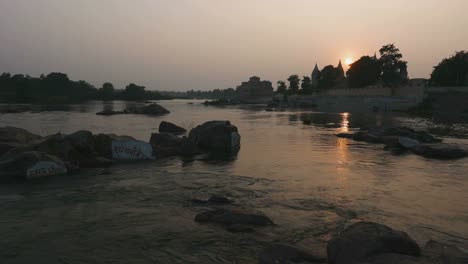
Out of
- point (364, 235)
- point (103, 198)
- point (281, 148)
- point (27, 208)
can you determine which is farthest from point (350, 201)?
point (281, 148)

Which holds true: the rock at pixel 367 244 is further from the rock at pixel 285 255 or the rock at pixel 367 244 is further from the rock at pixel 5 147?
the rock at pixel 5 147

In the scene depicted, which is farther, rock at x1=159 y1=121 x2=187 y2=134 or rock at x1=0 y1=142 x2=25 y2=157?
rock at x1=159 y1=121 x2=187 y2=134

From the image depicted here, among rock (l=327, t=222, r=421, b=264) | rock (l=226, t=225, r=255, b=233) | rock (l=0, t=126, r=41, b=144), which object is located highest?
rock (l=0, t=126, r=41, b=144)

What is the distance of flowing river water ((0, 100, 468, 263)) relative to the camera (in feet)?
31.4

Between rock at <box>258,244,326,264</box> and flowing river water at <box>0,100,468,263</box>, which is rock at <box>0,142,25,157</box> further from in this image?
rock at <box>258,244,326,264</box>

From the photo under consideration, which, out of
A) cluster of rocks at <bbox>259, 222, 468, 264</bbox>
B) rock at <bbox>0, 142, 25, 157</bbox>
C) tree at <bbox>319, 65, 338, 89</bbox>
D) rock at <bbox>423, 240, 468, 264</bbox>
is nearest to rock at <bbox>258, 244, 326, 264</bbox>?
cluster of rocks at <bbox>259, 222, 468, 264</bbox>

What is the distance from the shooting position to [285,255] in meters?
8.20

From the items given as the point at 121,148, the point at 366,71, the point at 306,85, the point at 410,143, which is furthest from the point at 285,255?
the point at 306,85

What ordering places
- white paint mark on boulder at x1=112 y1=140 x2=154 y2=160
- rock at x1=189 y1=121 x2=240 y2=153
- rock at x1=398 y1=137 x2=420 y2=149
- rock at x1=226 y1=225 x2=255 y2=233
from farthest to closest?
1. rock at x1=189 y1=121 x2=240 y2=153
2. rock at x1=398 y1=137 x2=420 y2=149
3. white paint mark on boulder at x1=112 y1=140 x2=154 y2=160
4. rock at x1=226 y1=225 x2=255 y2=233

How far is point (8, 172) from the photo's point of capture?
16.9 meters

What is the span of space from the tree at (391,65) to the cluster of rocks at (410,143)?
229 feet

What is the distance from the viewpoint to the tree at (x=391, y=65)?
9979 cm

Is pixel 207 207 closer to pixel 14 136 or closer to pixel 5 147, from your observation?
pixel 5 147

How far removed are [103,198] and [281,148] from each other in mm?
16679
